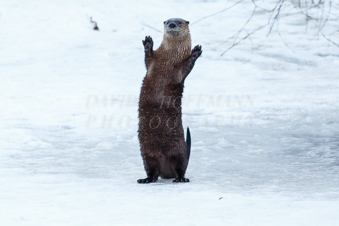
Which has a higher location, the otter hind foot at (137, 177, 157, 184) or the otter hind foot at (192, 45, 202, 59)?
the otter hind foot at (192, 45, 202, 59)

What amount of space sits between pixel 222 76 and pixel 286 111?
2.33m

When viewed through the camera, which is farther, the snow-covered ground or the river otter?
the river otter

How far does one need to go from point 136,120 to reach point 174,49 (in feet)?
9.43

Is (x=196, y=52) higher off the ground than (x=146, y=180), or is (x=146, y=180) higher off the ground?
(x=196, y=52)

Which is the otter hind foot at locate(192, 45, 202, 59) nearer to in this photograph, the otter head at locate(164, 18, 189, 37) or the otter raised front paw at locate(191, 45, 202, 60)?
the otter raised front paw at locate(191, 45, 202, 60)

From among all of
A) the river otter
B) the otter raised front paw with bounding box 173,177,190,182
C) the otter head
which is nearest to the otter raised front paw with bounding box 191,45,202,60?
the river otter

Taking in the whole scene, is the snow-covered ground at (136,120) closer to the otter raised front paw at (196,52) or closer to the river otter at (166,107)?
the river otter at (166,107)

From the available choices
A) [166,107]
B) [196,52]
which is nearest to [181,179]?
[166,107]

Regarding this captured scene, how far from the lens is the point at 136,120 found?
7902 millimetres

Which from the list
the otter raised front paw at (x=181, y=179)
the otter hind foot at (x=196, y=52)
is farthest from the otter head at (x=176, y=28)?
the otter raised front paw at (x=181, y=179)

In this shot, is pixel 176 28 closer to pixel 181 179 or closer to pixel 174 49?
pixel 174 49

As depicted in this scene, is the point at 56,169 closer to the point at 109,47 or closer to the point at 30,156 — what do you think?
the point at 30,156

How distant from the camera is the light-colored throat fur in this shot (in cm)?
511

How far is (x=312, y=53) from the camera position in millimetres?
11570
